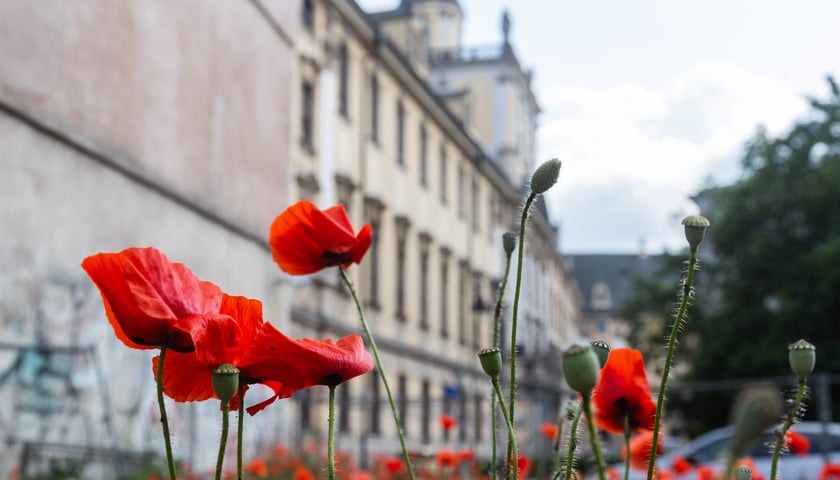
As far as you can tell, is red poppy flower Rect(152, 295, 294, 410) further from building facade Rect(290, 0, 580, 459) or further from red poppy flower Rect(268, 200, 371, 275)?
building facade Rect(290, 0, 580, 459)

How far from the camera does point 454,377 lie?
32562 mm

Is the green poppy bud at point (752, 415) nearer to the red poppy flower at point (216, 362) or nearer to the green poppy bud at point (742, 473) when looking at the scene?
the green poppy bud at point (742, 473)

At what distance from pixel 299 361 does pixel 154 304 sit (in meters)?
0.14

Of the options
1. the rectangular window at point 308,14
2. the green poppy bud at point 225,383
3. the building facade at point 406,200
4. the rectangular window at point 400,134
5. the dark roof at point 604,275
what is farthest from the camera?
the dark roof at point 604,275

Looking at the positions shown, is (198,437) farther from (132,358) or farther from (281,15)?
(281,15)

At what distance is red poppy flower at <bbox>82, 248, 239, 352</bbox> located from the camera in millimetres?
1026

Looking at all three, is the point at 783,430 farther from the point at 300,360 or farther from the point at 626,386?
the point at 300,360

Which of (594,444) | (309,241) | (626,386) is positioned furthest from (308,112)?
(594,444)

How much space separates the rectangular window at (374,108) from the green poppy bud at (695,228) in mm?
24467

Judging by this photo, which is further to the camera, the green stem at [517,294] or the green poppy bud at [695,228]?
the green stem at [517,294]

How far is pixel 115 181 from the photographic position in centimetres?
1060

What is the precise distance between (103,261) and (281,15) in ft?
48.1

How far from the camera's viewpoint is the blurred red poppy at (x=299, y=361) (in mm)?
1021

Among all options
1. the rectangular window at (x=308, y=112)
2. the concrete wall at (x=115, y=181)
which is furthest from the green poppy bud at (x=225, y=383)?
the rectangular window at (x=308, y=112)
